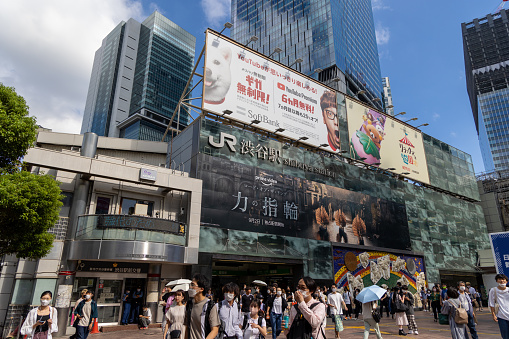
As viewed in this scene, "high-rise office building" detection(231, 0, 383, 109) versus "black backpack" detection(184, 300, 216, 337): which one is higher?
"high-rise office building" detection(231, 0, 383, 109)

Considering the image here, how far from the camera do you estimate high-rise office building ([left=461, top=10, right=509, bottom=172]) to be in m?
131

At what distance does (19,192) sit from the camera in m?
10.9

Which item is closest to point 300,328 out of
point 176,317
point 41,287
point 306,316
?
point 306,316

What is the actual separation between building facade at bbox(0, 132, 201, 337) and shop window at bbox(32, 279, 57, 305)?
0.07 ft

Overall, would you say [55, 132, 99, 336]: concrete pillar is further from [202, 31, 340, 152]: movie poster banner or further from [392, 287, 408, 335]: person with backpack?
[392, 287, 408, 335]: person with backpack

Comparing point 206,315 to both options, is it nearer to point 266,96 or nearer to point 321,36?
point 266,96

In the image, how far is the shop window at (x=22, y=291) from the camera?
1464cm

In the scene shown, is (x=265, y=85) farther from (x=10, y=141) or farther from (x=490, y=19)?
(x=490, y=19)

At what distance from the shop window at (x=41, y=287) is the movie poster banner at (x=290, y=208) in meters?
7.78

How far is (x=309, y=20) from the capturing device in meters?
84.2

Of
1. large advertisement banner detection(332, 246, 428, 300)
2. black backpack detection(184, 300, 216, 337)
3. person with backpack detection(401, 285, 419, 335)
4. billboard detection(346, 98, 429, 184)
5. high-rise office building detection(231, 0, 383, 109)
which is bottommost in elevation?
person with backpack detection(401, 285, 419, 335)

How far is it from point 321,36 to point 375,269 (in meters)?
66.3

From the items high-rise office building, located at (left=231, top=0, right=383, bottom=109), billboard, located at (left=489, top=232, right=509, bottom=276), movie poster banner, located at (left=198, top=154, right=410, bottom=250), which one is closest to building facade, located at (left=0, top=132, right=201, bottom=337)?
movie poster banner, located at (left=198, top=154, right=410, bottom=250)

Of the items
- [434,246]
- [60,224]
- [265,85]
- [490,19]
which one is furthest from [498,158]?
[60,224]
